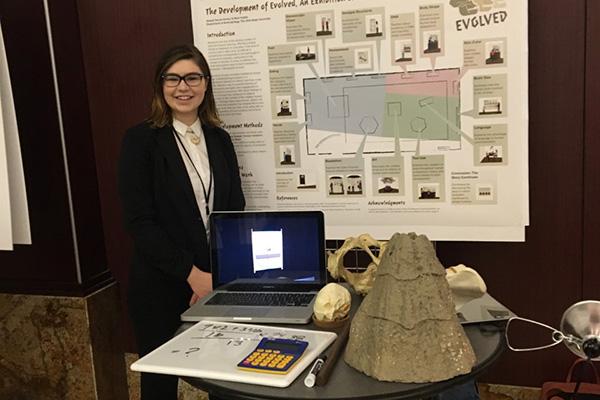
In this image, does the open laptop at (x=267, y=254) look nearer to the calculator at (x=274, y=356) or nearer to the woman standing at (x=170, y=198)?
the woman standing at (x=170, y=198)

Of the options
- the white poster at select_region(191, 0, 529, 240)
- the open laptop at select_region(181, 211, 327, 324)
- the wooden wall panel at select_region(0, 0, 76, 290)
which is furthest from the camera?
the wooden wall panel at select_region(0, 0, 76, 290)

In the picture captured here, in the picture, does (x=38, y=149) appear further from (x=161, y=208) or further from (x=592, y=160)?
(x=592, y=160)

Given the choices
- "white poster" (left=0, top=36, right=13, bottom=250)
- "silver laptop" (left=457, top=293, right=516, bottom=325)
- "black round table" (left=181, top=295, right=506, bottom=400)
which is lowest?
"black round table" (left=181, top=295, right=506, bottom=400)

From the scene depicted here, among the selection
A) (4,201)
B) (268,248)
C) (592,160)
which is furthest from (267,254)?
(592,160)

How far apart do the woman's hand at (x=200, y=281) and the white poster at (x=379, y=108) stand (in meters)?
0.49

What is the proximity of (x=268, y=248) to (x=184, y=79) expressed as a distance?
63 centimetres

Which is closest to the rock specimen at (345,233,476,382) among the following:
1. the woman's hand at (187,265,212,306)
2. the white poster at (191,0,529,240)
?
the woman's hand at (187,265,212,306)

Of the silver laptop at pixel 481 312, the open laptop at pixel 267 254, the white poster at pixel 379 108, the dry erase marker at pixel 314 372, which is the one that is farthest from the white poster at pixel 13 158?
the silver laptop at pixel 481 312

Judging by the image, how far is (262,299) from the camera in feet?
4.84

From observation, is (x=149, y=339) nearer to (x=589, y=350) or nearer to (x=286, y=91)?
(x=286, y=91)

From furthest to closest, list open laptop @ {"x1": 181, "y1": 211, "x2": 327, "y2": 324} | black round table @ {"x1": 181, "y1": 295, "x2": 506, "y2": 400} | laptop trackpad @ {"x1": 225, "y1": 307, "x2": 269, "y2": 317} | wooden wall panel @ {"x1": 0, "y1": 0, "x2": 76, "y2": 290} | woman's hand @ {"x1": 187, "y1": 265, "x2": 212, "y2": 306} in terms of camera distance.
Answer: wooden wall panel @ {"x1": 0, "y1": 0, "x2": 76, "y2": 290}
woman's hand @ {"x1": 187, "y1": 265, "x2": 212, "y2": 306}
open laptop @ {"x1": 181, "y1": 211, "x2": 327, "y2": 324}
laptop trackpad @ {"x1": 225, "y1": 307, "x2": 269, "y2": 317}
black round table @ {"x1": 181, "y1": 295, "x2": 506, "y2": 400}

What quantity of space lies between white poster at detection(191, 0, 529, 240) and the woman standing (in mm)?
264

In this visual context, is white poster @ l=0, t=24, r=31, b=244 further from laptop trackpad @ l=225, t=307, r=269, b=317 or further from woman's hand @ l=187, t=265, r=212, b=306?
laptop trackpad @ l=225, t=307, r=269, b=317

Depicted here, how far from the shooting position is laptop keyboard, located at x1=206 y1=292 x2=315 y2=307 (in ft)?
4.72
